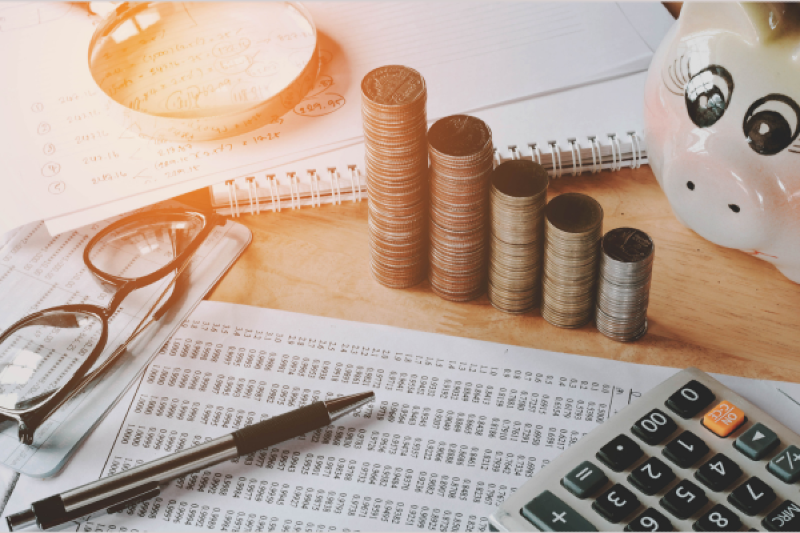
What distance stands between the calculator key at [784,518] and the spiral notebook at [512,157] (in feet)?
1.23

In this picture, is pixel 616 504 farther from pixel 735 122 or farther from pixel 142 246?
pixel 142 246

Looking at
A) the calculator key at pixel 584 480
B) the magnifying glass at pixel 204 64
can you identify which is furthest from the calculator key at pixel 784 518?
the magnifying glass at pixel 204 64

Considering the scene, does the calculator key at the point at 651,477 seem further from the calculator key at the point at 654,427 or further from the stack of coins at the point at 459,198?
the stack of coins at the point at 459,198

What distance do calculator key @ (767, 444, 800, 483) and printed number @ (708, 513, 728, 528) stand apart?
2.1 inches

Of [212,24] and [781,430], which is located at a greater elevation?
[212,24]

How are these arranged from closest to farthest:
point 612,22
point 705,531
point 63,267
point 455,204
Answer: point 705,531 → point 455,204 → point 63,267 → point 612,22

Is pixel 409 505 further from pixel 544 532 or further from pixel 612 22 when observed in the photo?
pixel 612 22

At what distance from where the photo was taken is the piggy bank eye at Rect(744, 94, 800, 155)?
53 cm

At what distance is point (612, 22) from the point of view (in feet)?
2.95

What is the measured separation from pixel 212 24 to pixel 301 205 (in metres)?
0.33

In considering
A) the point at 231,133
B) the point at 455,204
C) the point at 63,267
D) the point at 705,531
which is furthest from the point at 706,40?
the point at 63,267

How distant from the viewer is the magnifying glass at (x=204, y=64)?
819 millimetres

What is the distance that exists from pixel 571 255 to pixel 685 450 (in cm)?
16

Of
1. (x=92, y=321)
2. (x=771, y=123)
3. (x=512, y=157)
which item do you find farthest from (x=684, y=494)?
(x=92, y=321)
